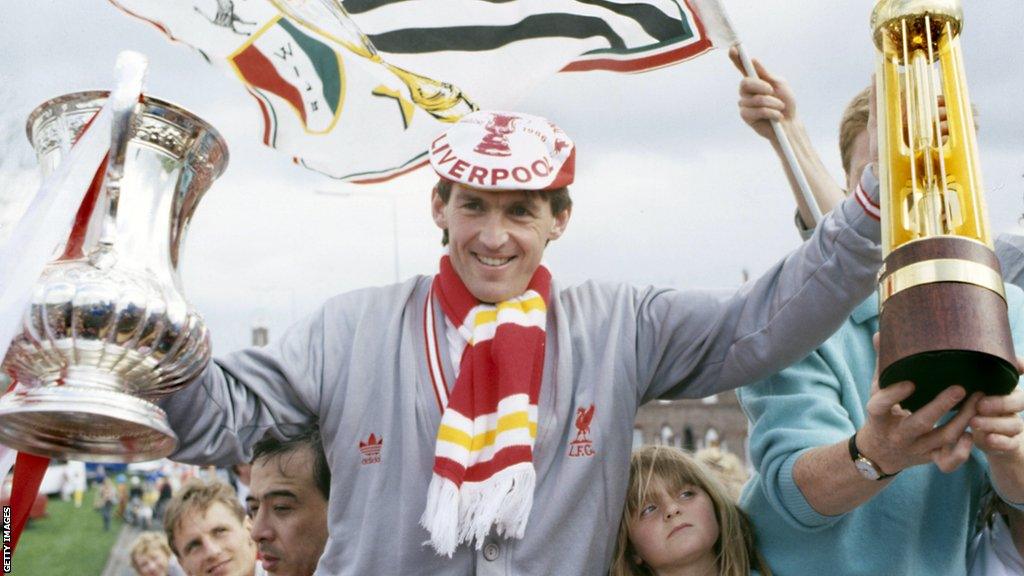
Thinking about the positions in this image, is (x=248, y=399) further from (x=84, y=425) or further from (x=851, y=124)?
(x=851, y=124)

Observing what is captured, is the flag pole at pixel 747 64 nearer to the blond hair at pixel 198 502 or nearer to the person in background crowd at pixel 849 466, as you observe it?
the person in background crowd at pixel 849 466

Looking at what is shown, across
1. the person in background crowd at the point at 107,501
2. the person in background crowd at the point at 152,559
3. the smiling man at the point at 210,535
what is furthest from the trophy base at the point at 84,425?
the person in background crowd at the point at 107,501

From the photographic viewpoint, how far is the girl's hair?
3445 mm

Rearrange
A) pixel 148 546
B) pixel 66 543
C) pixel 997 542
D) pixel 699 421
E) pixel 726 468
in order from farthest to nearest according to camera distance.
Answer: pixel 699 421 → pixel 66 543 → pixel 148 546 → pixel 726 468 → pixel 997 542

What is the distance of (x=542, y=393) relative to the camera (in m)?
3.36

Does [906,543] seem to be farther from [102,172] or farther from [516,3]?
[102,172]

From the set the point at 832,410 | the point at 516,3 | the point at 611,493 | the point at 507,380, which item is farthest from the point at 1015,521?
the point at 516,3

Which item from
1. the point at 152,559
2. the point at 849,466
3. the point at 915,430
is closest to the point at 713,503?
the point at 849,466

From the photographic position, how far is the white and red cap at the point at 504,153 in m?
3.35

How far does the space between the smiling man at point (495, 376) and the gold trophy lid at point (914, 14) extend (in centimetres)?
51

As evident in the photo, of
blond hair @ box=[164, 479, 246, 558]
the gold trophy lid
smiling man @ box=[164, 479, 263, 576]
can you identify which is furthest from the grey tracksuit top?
blond hair @ box=[164, 479, 246, 558]

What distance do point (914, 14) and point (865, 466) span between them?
1.01 m

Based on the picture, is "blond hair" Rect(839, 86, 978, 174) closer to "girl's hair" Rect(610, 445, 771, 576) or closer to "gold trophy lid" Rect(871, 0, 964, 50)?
"gold trophy lid" Rect(871, 0, 964, 50)

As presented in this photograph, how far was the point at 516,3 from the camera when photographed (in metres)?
3.72
